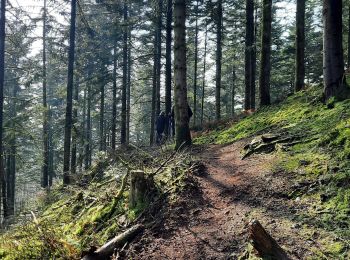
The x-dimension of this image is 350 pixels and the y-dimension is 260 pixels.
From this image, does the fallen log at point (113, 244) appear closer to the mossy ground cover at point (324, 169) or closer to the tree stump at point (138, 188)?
the tree stump at point (138, 188)

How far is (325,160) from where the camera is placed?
4965mm

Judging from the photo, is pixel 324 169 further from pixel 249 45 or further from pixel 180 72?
pixel 249 45

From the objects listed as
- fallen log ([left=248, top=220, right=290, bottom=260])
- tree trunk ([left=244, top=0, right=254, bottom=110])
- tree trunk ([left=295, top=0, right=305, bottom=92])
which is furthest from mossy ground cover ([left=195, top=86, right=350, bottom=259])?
tree trunk ([left=244, top=0, right=254, bottom=110])

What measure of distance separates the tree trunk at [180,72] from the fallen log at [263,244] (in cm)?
578

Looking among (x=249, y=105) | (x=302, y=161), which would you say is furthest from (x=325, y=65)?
(x=249, y=105)

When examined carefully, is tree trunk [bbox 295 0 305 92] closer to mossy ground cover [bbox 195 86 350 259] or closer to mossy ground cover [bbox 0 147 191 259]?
mossy ground cover [bbox 195 86 350 259]

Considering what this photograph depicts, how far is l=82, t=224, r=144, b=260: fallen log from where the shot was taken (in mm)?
4168

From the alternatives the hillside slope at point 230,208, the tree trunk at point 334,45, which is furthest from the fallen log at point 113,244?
the tree trunk at point 334,45

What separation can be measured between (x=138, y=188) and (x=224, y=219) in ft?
5.16

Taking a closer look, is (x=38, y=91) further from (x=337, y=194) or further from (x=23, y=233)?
(x=337, y=194)

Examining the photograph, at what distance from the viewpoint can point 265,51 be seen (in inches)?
489

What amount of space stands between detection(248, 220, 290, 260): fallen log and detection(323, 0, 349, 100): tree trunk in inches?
210

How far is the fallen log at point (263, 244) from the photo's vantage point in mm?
3275

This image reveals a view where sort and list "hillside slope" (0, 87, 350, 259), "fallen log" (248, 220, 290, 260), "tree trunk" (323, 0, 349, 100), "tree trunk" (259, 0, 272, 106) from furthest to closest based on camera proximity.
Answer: "tree trunk" (259, 0, 272, 106) < "tree trunk" (323, 0, 349, 100) < "hillside slope" (0, 87, 350, 259) < "fallen log" (248, 220, 290, 260)
